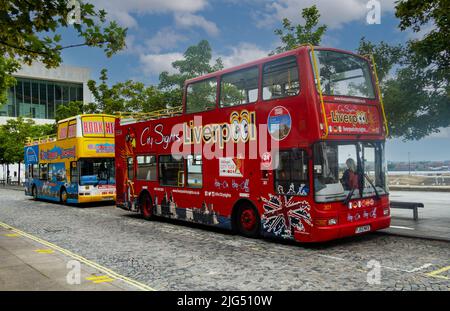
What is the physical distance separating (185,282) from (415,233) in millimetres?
6719

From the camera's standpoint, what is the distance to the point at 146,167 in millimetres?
15344

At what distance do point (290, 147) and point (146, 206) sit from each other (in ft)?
25.5

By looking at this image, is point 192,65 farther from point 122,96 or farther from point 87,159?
point 87,159

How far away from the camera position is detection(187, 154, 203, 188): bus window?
41.3 feet

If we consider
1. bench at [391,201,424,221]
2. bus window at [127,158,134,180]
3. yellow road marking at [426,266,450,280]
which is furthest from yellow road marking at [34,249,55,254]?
bench at [391,201,424,221]

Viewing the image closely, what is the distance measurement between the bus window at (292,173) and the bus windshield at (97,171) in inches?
505

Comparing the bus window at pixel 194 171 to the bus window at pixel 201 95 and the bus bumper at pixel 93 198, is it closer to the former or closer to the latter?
the bus window at pixel 201 95

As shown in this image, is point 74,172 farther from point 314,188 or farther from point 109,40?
point 314,188

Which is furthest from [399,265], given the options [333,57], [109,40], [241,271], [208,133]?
[109,40]

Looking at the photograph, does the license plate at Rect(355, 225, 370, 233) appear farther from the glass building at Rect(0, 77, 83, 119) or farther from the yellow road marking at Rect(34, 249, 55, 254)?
the glass building at Rect(0, 77, 83, 119)

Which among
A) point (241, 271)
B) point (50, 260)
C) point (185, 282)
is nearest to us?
point (185, 282)

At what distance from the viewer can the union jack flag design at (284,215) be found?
30.7 ft

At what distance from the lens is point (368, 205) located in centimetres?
996

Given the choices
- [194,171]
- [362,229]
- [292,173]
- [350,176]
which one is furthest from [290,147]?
[194,171]
